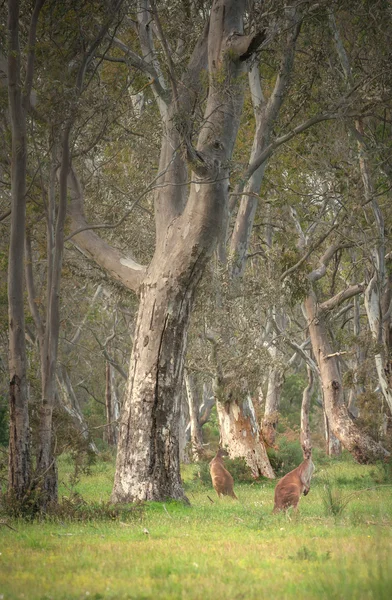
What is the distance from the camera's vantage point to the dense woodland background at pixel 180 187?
12305 millimetres

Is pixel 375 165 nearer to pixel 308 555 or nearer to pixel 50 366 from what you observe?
pixel 50 366

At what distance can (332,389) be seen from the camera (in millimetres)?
24250

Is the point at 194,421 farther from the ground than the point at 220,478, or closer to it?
farther from the ground

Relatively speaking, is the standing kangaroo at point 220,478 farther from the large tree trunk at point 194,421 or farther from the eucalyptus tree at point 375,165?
the large tree trunk at point 194,421

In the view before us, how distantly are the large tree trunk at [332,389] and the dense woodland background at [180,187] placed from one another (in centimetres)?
7

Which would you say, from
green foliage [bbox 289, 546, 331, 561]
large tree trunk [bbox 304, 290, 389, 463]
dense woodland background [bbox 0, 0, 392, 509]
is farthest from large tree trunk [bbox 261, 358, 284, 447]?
green foliage [bbox 289, 546, 331, 561]

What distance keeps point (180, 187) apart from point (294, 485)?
6.36 metres

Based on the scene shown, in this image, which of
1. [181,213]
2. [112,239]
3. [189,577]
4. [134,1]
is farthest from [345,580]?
[112,239]

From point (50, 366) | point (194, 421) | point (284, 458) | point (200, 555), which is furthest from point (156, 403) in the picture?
point (194, 421)

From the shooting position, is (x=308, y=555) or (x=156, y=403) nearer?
(x=308, y=555)

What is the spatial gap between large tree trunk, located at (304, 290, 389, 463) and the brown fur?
1370cm

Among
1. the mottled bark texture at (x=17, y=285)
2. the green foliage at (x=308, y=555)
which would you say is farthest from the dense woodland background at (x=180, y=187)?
the green foliage at (x=308, y=555)

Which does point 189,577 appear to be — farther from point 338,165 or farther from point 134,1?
point 338,165

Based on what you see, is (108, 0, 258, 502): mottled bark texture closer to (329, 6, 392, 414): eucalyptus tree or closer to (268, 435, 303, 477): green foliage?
(329, 6, 392, 414): eucalyptus tree
